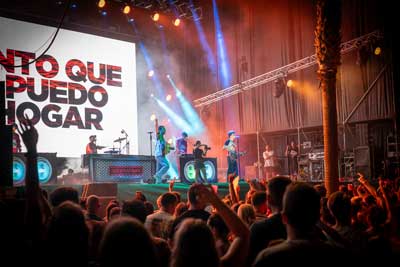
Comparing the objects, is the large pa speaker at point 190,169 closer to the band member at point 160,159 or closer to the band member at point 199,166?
the band member at point 199,166

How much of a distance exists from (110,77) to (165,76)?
5021 mm

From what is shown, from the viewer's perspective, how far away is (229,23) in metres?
22.3

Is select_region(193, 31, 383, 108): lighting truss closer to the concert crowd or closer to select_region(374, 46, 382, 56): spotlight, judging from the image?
select_region(374, 46, 382, 56): spotlight

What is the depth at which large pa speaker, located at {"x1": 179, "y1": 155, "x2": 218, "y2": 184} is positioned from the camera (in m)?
13.0

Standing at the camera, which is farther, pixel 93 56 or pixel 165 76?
pixel 165 76

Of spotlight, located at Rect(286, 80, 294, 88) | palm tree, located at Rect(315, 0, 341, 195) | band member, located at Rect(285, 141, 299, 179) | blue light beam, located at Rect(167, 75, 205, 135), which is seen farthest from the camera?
blue light beam, located at Rect(167, 75, 205, 135)

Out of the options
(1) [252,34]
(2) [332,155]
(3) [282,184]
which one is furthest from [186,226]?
(1) [252,34]

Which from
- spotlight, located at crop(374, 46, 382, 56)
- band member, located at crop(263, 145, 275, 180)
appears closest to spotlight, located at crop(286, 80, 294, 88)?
band member, located at crop(263, 145, 275, 180)

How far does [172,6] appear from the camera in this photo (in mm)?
20266

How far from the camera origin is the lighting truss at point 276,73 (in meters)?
16.7

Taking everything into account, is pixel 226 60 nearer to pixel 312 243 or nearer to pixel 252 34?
pixel 252 34

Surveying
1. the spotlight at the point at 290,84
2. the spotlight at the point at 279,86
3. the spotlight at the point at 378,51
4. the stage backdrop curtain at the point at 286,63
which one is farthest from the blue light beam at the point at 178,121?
the spotlight at the point at 378,51

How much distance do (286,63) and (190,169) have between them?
27.5 ft

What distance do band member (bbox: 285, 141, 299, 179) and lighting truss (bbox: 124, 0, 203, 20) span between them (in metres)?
7.28
